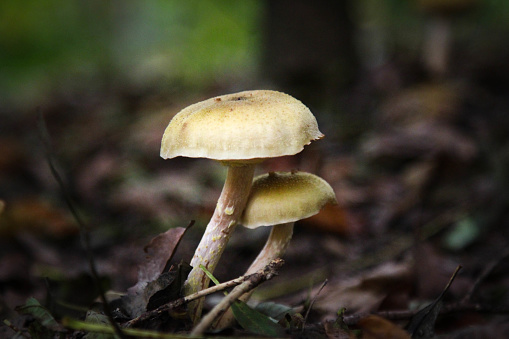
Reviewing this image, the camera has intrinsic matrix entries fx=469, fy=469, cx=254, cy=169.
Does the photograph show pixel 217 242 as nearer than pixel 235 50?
Yes

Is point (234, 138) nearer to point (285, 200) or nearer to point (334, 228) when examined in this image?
point (285, 200)

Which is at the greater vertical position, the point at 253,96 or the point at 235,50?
the point at 253,96

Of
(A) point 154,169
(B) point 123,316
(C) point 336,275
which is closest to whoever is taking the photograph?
(B) point 123,316

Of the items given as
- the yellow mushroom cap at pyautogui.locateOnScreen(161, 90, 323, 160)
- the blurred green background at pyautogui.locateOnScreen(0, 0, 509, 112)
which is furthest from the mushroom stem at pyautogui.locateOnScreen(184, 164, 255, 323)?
the blurred green background at pyautogui.locateOnScreen(0, 0, 509, 112)

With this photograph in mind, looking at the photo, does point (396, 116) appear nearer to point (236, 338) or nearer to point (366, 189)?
point (366, 189)

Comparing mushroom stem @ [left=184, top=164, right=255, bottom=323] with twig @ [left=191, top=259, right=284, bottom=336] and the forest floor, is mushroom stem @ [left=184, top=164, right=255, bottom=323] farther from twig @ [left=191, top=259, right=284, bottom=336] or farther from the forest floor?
twig @ [left=191, top=259, right=284, bottom=336]

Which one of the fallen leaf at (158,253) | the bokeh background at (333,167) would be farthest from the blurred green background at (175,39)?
the fallen leaf at (158,253)

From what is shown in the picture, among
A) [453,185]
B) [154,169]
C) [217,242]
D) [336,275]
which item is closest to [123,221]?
[154,169]
